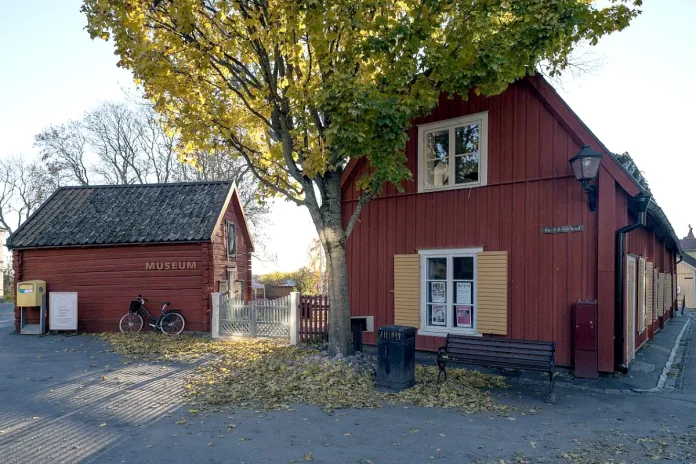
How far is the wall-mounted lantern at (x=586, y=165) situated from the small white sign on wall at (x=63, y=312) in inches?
593

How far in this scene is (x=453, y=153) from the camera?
11.3 m

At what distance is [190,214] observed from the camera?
18031 millimetres

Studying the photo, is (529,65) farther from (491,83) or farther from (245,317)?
(245,317)

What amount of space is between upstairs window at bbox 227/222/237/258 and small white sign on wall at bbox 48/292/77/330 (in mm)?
5496

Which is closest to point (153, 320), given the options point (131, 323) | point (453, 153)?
point (131, 323)

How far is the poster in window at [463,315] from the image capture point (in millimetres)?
10945

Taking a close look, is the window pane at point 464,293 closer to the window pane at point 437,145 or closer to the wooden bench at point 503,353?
the wooden bench at point 503,353

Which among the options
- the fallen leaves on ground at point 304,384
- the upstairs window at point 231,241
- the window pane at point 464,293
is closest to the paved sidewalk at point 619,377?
the fallen leaves on ground at point 304,384

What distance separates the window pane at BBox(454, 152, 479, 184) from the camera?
11.1m

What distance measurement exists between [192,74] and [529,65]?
6.43 m

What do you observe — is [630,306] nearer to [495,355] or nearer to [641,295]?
[641,295]

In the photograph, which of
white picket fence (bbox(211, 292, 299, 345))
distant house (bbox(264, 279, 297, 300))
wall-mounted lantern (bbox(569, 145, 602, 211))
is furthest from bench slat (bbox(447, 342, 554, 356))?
distant house (bbox(264, 279, 297, 300))

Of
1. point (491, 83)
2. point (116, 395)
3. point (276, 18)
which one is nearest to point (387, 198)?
point (491, 83)

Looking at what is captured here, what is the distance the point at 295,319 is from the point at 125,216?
8541 mm
